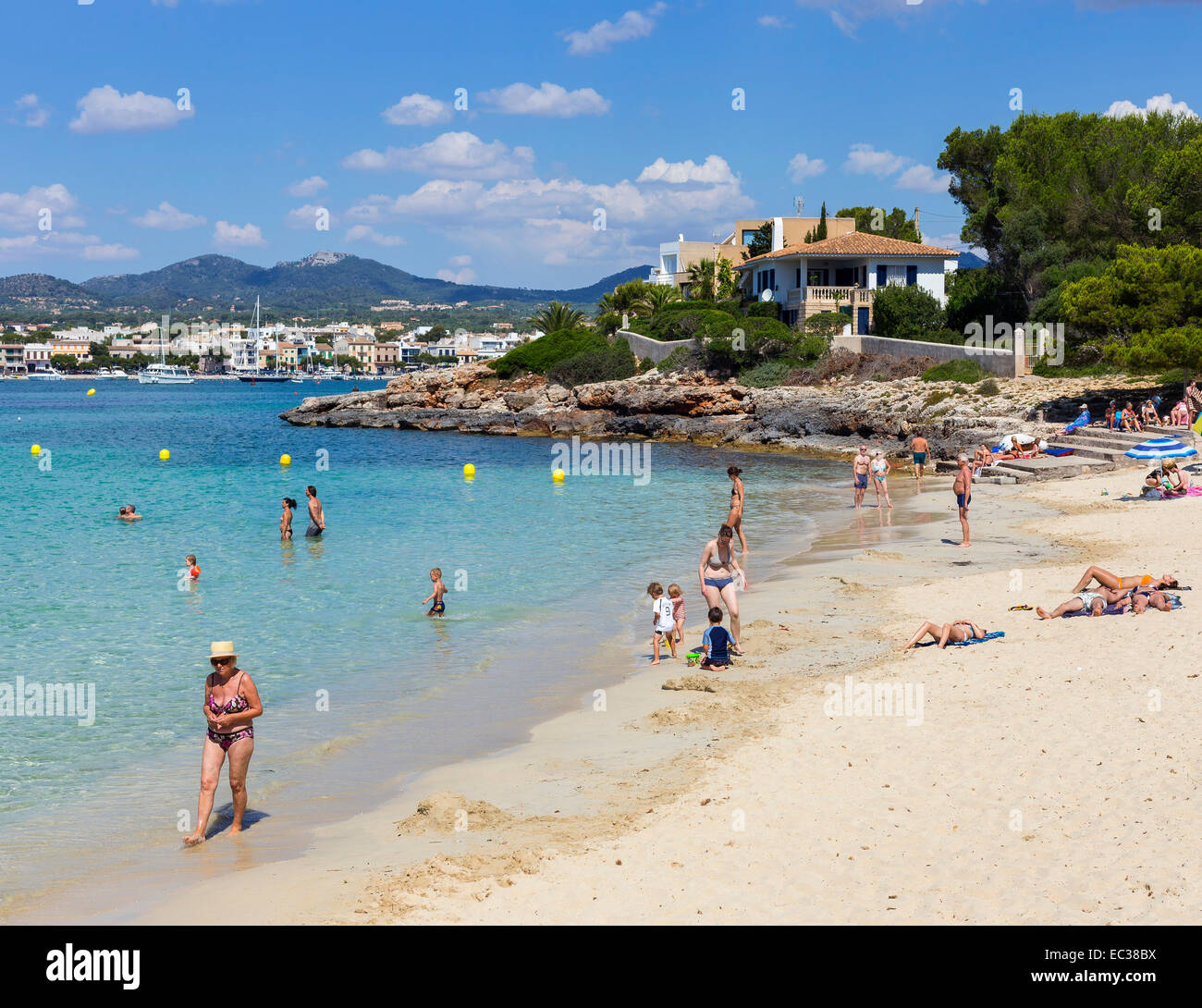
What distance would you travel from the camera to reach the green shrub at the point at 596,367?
6322 centimetres

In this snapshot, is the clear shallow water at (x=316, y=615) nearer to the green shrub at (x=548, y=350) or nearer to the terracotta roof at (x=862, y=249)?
the terracotta roof at (x=862, y=249)

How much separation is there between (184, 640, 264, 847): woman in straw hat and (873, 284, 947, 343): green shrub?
48038 millimetres

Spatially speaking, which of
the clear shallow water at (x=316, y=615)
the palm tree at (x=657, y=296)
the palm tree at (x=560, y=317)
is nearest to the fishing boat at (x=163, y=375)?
the palm tree at (x=560, y=317)

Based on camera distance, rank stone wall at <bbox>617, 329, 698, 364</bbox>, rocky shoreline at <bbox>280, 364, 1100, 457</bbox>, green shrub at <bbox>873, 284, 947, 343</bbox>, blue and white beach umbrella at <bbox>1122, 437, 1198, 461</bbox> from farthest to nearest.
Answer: stone wall at <bbox>617, 329, 698, 364</bbox> → green shrub at <bbox>873, 284, 947, 343</bbox> → rocky shoreline at <bbox>280, 364, 1100, 457</bbox> → blue and white beach umbrella at <bbox>1122, 437, 1198, 461</bbox>

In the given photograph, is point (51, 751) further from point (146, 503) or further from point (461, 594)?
point (146, 503)

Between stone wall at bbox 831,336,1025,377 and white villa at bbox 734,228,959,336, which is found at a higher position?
white villa at bbox 734,228,959,336

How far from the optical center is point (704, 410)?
53.6m

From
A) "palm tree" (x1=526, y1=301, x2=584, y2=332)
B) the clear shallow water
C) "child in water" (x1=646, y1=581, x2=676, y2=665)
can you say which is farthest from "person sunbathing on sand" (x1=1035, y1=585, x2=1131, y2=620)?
"palm tree" (x1=526, y1=301, x2=584, y2=332)

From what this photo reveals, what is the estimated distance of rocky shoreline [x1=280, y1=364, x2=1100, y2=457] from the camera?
3797 cm

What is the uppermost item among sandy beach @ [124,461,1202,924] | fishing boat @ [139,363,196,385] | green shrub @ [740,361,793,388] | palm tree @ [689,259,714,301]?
fishing boat @ [139,363,196,385]

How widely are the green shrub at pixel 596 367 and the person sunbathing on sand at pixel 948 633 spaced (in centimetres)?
5141

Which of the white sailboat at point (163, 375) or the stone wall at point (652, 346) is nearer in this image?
the stone wall at point (652, 346)

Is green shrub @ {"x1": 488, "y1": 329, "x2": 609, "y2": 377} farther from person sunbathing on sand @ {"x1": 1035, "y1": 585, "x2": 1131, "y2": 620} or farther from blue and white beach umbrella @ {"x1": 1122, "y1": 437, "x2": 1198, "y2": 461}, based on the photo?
person sunbathing on sand @ {"x1": 1035, "y1": 585, "x2": 1131, "y2": 620}

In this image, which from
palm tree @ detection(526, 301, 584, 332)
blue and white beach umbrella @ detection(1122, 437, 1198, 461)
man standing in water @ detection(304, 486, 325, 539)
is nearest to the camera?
man standing in water @ detection(304, 486, 325, 539)
